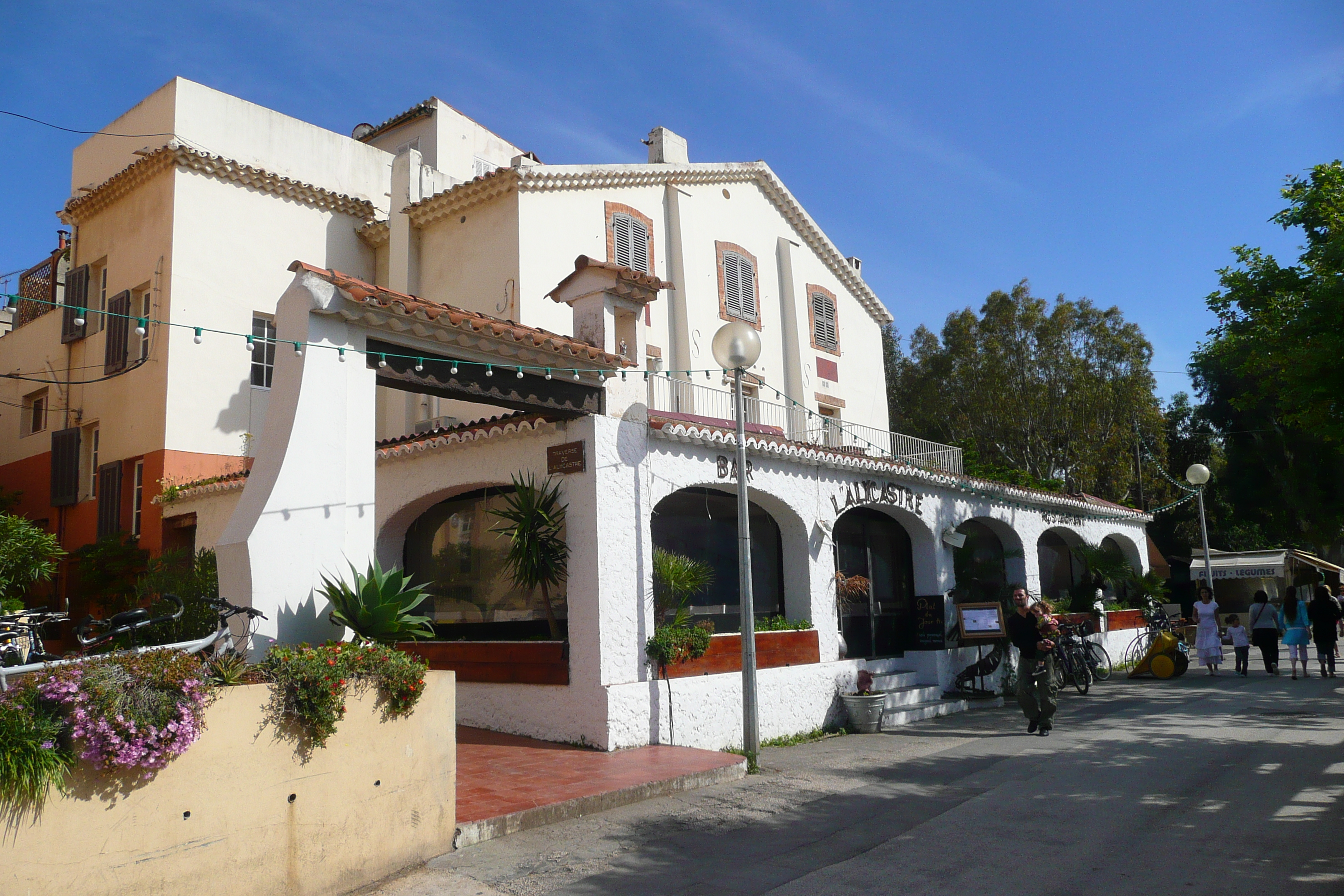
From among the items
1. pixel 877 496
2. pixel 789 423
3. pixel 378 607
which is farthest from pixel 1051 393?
pixel 378 607

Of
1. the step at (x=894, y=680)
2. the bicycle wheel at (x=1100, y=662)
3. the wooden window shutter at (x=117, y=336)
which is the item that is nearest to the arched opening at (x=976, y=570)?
the bicycle wheel at (x=1100, y=662)

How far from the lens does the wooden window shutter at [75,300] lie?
1736cm

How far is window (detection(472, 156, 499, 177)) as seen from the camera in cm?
2169

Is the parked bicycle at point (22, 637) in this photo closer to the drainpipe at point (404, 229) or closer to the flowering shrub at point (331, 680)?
the flowering shrub at point (331, 680)

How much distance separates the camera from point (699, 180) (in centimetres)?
2100

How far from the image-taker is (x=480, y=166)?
21.9 meters

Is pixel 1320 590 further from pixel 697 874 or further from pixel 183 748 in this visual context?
pixel 183 748

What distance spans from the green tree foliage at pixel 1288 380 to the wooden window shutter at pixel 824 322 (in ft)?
27.2

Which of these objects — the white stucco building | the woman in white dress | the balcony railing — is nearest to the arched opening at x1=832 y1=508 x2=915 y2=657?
the white stucco building

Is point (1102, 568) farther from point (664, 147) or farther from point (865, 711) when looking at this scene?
point (664, 147)

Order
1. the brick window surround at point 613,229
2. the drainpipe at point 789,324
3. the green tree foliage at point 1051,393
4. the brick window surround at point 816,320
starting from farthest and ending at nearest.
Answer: the green tree foliage at point 1051,393 < the brick window surround at point 816,320 < the drainpipe at point 789,324 < the brick window surround at point 613,229

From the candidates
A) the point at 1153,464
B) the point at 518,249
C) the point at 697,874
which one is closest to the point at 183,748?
the point at 697,874

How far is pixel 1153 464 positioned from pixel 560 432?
29569 millimetres

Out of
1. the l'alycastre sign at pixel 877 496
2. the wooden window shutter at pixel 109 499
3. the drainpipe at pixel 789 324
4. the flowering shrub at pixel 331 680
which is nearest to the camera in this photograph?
the flowering shrub at pixel 331 680
